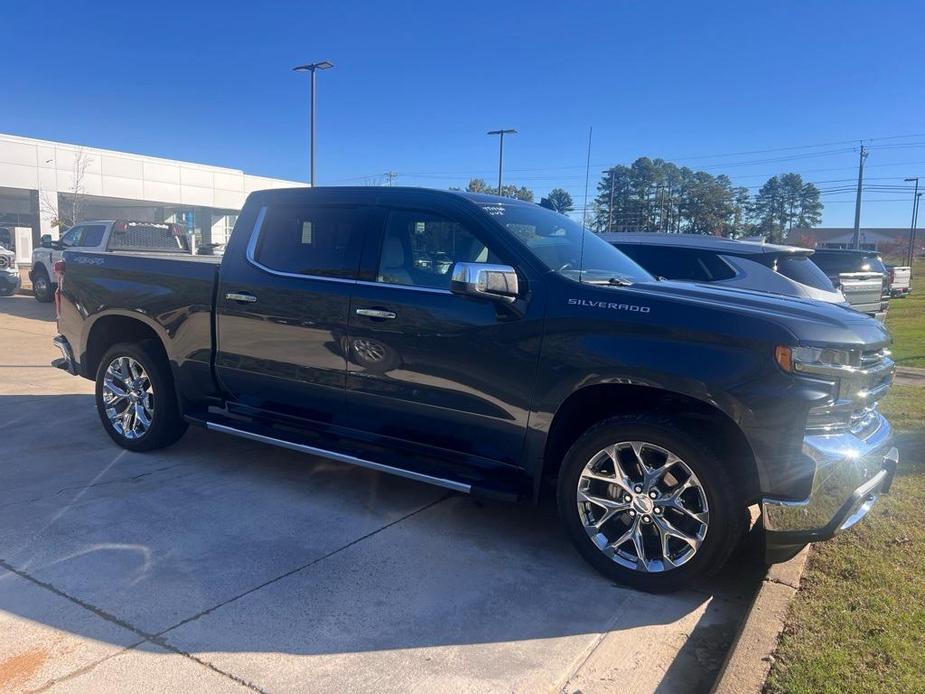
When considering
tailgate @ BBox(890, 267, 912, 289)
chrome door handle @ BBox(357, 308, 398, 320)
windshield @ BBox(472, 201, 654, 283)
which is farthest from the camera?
tailgate @ BBox(890, 267, 912, 289)

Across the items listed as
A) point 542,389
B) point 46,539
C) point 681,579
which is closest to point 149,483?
point 46,539

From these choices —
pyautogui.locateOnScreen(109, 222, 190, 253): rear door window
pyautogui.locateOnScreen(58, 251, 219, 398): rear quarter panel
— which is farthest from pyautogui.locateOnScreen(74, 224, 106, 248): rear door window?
pyautogui.locateOnScreen(58, 251, 219, 398): rear quarter panel

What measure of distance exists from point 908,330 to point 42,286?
64.6 ft

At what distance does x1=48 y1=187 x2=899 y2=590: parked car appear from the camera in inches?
133

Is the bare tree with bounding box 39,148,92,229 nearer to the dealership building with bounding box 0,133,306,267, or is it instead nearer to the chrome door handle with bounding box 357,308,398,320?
the dealership building with bounding box 0,133,306,267

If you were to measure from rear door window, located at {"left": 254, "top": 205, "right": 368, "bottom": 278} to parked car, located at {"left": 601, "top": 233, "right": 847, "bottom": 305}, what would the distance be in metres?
4.26

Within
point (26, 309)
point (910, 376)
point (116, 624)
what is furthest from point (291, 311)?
point (26, 309)

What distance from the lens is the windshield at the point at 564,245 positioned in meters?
4.21

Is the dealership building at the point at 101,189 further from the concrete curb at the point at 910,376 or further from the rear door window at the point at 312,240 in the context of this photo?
the concrete curb at the point at 910,376

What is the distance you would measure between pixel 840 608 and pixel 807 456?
0.79 meters

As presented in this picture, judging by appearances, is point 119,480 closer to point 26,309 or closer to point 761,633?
point 761,633

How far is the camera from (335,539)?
423 centimetres

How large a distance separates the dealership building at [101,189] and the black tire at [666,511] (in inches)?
1368

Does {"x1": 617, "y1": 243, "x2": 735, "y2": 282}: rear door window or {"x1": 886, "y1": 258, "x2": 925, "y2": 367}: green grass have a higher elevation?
{"x1": 617, "y1": 243, "x2": 735, "y2": 282}: rear door window
